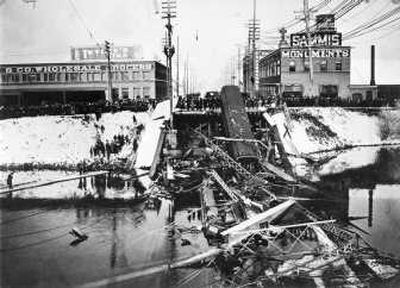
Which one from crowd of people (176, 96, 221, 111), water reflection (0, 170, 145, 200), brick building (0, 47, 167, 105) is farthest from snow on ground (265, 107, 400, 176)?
brick building (0, 47, 167, 105)

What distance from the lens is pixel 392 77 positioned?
65625 mm

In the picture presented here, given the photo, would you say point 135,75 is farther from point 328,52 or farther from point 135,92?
point 328,52

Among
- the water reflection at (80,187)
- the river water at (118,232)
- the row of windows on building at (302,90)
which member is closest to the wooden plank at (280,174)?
the river water at (118,232)

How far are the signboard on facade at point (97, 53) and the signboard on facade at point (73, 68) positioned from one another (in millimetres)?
17476

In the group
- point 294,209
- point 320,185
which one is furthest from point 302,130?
point 294,209

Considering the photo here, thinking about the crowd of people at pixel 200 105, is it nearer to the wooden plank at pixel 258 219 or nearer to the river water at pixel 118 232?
the river water at pixel 118 232

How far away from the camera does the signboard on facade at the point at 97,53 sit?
8631 centimetres

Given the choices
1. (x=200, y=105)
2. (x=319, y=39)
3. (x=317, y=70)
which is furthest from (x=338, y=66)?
(x=200, y=105)

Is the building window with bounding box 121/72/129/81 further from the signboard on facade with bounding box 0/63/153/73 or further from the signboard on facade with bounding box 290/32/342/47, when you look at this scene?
the signboard on facade with bounding box 290/32/342/47

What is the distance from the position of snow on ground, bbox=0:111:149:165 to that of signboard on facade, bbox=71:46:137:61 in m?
53.3

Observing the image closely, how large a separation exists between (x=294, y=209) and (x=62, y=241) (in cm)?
1017

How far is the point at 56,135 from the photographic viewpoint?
33875mm

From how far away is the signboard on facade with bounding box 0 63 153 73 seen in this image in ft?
224

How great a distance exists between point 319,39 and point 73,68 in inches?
1574
